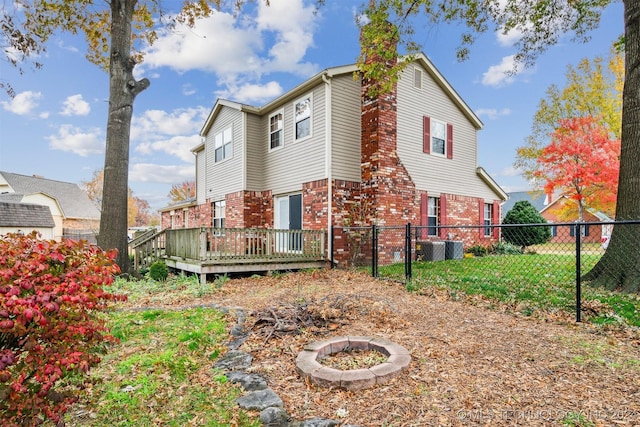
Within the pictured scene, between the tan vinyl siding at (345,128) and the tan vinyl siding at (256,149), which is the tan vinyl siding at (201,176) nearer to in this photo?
the tan vinyl siding at (256,149)

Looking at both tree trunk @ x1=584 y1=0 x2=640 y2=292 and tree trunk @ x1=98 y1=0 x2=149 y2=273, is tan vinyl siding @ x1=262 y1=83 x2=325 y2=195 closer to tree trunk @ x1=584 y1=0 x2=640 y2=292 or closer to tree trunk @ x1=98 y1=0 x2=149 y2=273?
tree trunk @ x1=98 y1=0 x2=149 y2=273

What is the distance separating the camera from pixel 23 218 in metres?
20.9

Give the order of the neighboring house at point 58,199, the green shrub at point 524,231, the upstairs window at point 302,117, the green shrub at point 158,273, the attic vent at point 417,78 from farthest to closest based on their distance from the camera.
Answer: the neighboring house at point 58,199 < the green shrub at point 524,231 < the attic vent at point 417,78 < the upstairs window at point 302,117 < the green shrub at point 158,273

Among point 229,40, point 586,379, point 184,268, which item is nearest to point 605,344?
point 586,379

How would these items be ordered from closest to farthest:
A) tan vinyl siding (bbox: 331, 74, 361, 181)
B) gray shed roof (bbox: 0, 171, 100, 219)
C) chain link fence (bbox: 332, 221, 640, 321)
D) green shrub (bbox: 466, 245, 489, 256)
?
chain link fence (bbox: 332, 221, 640, 321)
tan vinyl siding (bbox: 331, 74, 361, 181)
green shrub (bbox: 466, 245, 489, 256)
gray shed roof (bbox: 0, 171, 100, 219)

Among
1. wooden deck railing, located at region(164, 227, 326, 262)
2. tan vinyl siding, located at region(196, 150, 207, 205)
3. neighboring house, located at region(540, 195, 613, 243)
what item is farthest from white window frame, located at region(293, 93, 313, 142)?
neighboring house, located at region(540, 195, 613, 243)

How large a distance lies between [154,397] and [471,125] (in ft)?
48.3

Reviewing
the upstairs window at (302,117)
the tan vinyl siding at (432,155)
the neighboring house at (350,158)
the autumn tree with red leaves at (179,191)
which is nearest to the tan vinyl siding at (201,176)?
the neighboring house at (350,158)

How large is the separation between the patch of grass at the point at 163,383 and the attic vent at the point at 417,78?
34.9 feet

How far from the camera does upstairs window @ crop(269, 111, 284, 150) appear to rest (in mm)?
Answer: 12219

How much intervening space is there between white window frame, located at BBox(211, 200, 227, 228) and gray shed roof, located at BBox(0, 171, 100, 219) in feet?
76.0

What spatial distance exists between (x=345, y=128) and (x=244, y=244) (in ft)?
15.5

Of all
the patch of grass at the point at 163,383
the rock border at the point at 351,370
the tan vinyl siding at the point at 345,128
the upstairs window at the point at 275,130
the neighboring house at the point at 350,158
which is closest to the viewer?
the patch of grass at the point at 163,383

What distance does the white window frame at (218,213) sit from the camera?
47.2 feet
